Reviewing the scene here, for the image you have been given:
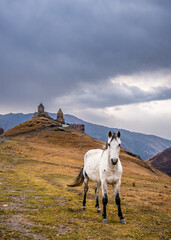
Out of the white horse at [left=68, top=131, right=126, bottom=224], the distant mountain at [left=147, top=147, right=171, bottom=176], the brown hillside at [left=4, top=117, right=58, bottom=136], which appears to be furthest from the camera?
the distant mountain at [left=147, top=147, right=171, bottom=176]

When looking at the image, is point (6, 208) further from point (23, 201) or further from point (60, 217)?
point (60, 217)

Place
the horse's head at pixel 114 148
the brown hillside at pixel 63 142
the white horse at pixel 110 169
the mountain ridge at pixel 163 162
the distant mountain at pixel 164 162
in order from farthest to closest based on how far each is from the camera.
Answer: the mountain ridge at pixel 163 162, the distant mountain at pixel 164 162, the brown hillside at pixel 63 142, the white horse at pixel 110 169, the horse's head at pixel 114 148

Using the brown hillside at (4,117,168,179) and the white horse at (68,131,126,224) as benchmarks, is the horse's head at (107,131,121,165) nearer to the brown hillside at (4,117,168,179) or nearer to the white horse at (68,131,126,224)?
the white horse at (68,131,126,224)

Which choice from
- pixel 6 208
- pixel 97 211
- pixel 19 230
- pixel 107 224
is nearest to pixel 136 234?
pixel 107 224

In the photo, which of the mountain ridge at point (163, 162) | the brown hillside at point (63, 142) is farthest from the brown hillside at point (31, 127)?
the mountain ridge at point (163, 162)

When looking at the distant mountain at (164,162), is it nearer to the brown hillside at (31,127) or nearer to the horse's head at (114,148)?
the brown hillside at (31,127)

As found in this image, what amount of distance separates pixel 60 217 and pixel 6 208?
251 cm

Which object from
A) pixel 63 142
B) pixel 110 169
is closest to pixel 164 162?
pixel 63 142

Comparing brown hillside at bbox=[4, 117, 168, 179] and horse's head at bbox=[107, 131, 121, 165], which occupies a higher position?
horse's head at bbox=[107, 131, 121, 165]

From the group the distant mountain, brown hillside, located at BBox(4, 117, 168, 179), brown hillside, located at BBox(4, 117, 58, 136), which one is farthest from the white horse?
the distant mountain

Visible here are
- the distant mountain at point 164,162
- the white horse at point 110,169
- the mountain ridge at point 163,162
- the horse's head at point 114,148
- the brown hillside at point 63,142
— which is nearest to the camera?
the horse's head at point 114,148

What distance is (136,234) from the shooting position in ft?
21.8

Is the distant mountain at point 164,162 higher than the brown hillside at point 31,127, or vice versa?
the brown hillside at point 31,127

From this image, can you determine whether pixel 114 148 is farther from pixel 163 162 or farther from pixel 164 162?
pixel 163 162
